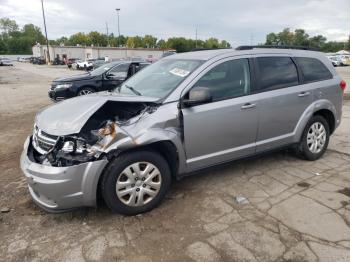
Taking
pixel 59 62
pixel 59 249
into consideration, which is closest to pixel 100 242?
pixel 59 249

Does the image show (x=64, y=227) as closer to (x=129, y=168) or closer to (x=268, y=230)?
(x=129, y=168)

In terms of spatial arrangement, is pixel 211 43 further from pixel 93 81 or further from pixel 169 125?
pixel 169 125

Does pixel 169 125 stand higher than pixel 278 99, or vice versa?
pixel 278 99

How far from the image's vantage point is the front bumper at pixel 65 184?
289 cm

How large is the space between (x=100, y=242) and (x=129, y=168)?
75 cm

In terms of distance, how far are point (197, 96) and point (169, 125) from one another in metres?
0.44

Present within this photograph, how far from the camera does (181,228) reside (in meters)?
3.11

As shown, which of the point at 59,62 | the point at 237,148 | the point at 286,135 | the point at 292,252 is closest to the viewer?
the point at 292,252

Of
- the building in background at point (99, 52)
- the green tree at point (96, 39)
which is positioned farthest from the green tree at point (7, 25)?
the building in background at point (99, 52)

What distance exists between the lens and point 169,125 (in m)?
3.35

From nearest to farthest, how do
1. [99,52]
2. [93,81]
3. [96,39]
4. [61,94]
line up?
[61,94] → [93,81] → [99,52] → [96,39]

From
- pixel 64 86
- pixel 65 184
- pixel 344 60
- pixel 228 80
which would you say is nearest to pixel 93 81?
pixel 64 86

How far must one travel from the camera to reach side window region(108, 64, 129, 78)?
1060 cm

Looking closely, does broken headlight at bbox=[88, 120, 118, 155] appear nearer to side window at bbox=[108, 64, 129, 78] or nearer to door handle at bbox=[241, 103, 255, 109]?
door handle at bbox=[241, 103, 255, 109]
